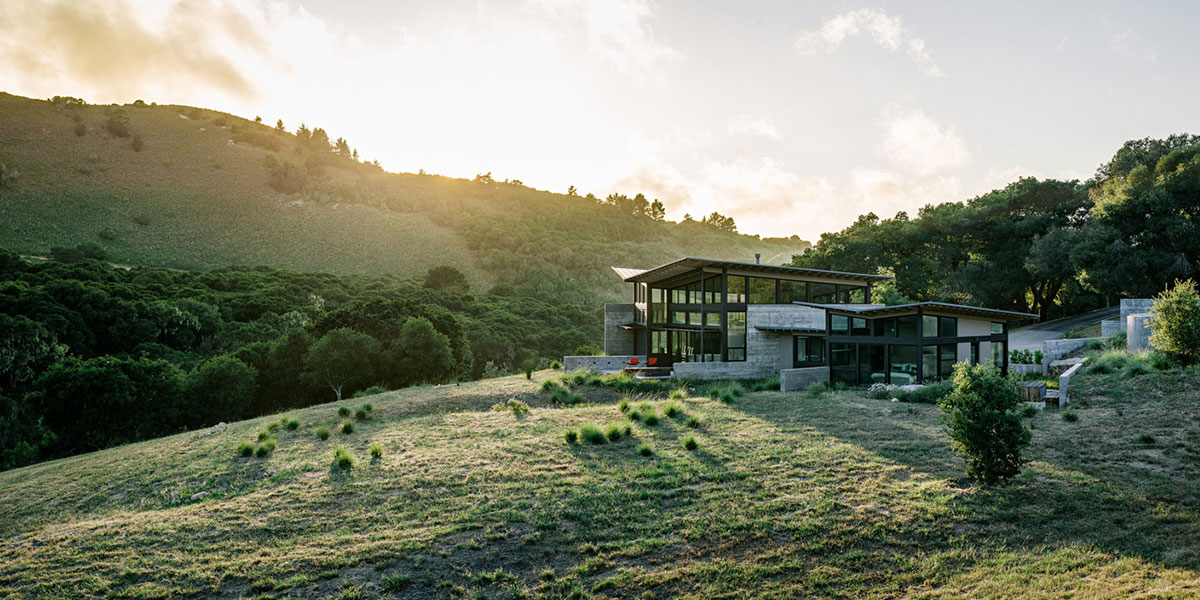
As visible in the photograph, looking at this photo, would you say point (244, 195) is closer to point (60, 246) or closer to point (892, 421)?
point (60, 246)

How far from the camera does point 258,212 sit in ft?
276

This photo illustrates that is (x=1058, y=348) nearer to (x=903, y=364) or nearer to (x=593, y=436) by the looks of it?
(x=903, y=364)

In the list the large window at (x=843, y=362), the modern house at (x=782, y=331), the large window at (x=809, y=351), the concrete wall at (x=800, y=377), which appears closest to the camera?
the modern house at (x=782, y=331)

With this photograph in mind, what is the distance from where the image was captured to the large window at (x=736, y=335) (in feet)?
88.5

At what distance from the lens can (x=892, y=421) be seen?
13367 millimetres

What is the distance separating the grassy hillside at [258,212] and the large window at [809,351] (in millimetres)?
51268

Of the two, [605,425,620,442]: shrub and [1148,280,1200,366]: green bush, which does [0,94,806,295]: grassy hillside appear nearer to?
[1148,280,1200,366]: green bush

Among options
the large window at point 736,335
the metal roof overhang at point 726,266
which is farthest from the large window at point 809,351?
the metal roof overhang at point 726,266

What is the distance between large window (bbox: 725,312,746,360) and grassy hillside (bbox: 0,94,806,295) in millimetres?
49541

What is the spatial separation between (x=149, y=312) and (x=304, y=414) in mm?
20946

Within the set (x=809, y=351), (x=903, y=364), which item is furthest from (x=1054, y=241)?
(x=903, y=364)

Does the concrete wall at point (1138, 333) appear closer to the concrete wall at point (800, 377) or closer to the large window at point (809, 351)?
the concrete wall at point (800, 377)

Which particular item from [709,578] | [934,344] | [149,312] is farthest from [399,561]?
[149,312]

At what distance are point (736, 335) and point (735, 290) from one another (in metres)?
2.51
